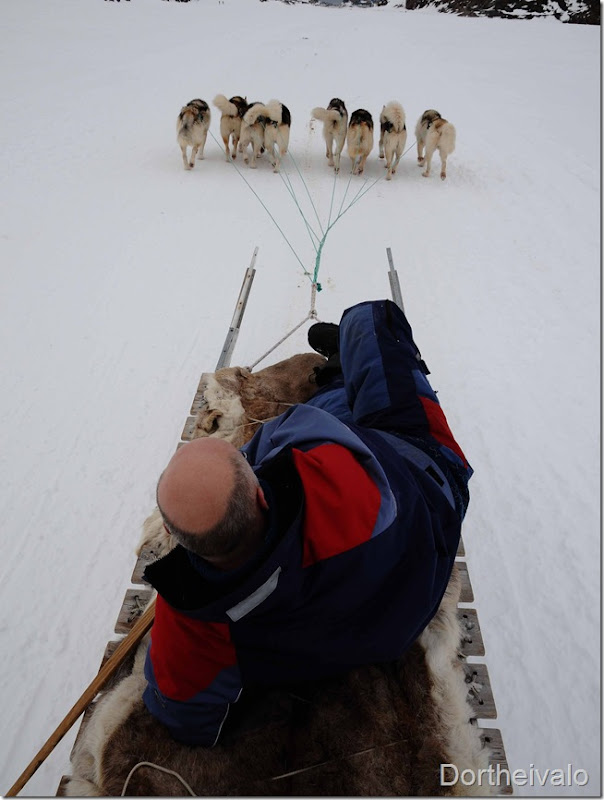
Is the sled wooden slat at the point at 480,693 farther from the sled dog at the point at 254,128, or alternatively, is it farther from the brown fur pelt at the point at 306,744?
the sled dog at the point at 254,128

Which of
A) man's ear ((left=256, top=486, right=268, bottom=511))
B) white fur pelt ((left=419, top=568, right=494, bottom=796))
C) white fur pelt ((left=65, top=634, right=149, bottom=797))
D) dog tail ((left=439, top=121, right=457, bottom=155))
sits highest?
dog tail ((left=439, top=121, right=457, bottom=155))

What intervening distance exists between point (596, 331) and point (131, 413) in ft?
13.4

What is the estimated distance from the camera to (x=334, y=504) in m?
1.15

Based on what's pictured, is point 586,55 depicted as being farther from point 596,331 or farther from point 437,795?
point 437,795

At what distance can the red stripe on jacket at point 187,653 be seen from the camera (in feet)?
3.90

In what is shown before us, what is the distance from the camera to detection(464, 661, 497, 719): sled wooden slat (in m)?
1.65

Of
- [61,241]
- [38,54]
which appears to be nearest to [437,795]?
[61,241]

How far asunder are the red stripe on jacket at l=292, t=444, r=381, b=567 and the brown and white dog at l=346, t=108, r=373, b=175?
23.7ft

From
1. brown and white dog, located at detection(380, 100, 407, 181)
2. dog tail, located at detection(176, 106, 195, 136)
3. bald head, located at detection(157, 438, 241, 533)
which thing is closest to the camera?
bald head, located at detection(157, 438, 241, 533)

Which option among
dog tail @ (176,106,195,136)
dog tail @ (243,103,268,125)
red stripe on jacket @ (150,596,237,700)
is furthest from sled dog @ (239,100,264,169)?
red stripe on jacket @ (150,596,237,700)

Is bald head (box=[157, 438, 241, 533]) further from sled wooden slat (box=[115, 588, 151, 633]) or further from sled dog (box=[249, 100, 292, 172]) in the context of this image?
sled dog (box=[249, 100, 292, 172])

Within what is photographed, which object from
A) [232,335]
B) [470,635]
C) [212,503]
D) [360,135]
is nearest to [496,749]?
[470,635]

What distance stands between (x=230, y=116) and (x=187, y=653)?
26.4 feet

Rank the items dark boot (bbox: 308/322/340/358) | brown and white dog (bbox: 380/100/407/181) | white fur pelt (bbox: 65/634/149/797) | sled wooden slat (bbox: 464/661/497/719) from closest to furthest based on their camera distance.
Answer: white fur pelt (bbox: 65/634/149/797), sled wooden slat (bbox: 464/661/497/719), dark boot (bbox: 308/322/340/358), brown and white dog (bbox: 380/100/407/181)
